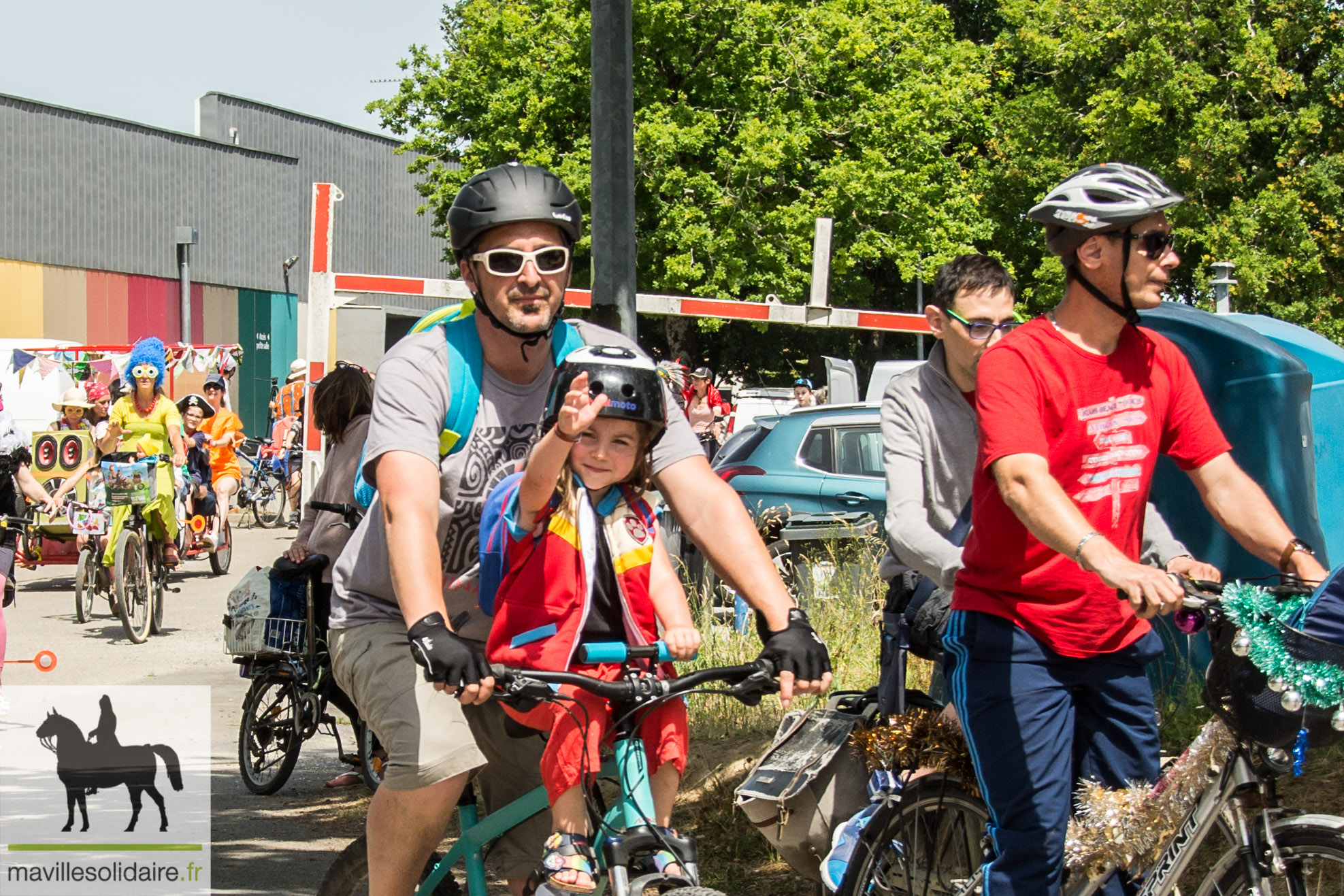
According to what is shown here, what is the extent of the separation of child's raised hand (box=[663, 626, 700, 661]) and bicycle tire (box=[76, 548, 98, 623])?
10.6 meters

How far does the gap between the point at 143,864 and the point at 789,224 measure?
1084 inches

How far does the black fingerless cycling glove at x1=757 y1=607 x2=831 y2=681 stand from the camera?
2.94 metres

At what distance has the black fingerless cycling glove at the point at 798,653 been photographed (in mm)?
2938

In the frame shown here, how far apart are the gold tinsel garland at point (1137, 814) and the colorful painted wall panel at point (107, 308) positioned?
138 ft

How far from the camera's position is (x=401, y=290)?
11.5 m

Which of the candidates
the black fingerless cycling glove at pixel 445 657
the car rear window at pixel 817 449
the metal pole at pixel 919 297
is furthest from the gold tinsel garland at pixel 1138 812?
the metal pole at pixel 919 297

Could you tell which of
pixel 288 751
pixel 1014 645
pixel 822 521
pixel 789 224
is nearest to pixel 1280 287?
pixel 789 224

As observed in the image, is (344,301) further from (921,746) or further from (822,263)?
(921,746)

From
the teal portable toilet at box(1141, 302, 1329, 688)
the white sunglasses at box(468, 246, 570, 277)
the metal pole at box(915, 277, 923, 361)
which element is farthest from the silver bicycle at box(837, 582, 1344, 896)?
the metal pole at box(915, 277, 923, 361)

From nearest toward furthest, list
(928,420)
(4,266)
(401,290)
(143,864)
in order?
(928,420) → (143,864) → (401,290) → (4,266)

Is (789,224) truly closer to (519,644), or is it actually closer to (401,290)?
(401,290)

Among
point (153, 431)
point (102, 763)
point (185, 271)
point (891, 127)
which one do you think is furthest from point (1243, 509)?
point (185, 271)

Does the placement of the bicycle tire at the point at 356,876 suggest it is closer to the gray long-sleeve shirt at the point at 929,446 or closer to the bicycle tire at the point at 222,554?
the gray long-sleeve shirt at the point at 929,446

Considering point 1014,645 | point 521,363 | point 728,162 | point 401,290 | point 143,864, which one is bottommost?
point 143,864
